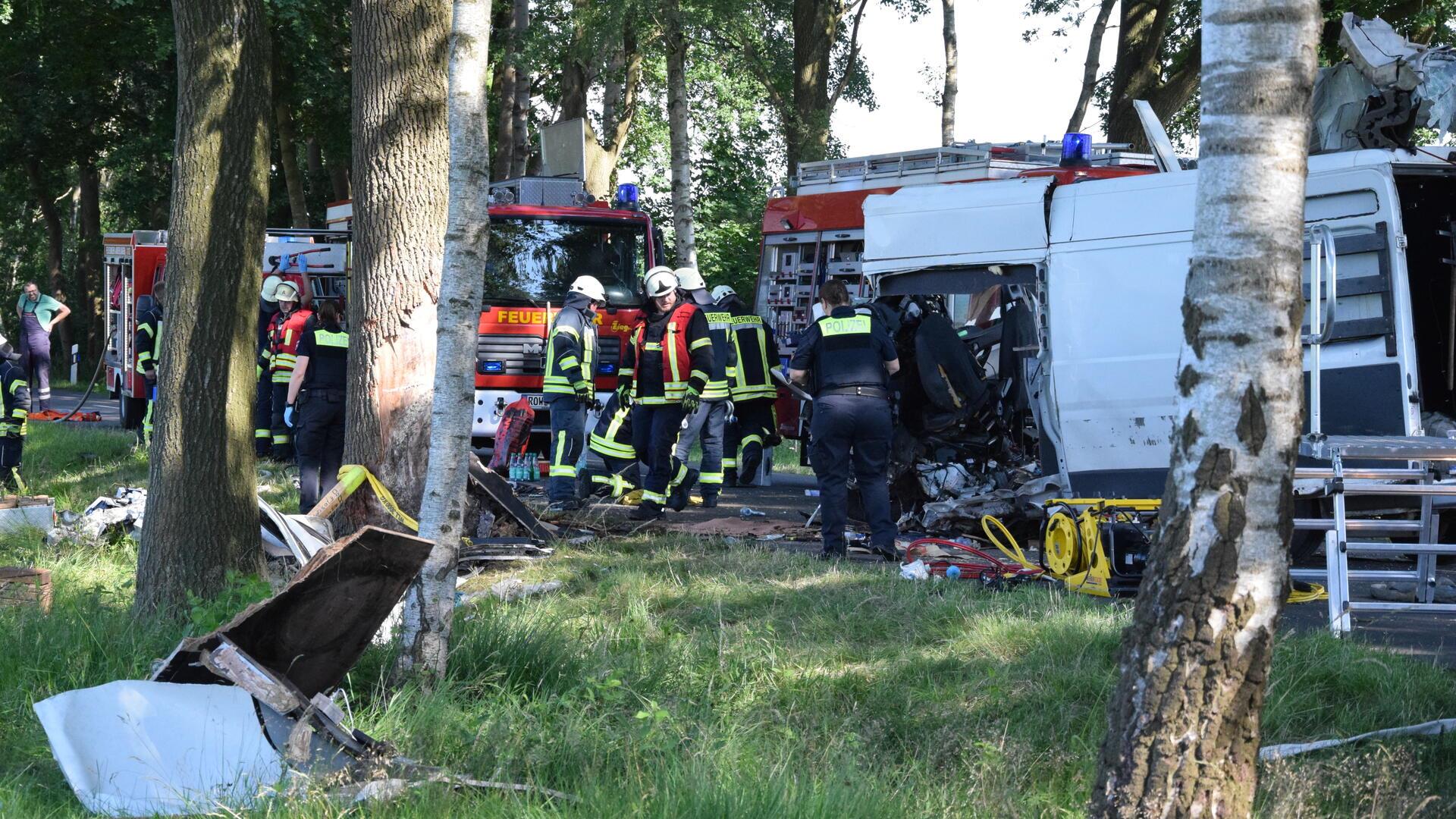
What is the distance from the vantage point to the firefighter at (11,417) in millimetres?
11750

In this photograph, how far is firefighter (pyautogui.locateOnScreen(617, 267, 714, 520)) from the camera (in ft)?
33.4

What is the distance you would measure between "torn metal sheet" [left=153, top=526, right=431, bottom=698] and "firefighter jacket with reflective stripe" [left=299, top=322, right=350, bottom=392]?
17.5 feet

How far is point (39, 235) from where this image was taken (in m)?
48.7

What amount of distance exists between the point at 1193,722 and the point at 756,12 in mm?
17145

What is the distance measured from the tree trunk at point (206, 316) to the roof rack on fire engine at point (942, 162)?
7391 millimetres

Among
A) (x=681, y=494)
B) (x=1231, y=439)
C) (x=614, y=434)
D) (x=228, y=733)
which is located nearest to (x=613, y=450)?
(x=614, y=434)

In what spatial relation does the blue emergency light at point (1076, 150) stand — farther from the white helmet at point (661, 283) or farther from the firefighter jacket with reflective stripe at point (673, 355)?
the white helmet at point (661, 283)

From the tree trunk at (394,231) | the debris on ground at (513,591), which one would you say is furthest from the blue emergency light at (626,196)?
the debris on ground at (513,591)

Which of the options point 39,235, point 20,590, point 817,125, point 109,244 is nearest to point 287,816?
point 20,590

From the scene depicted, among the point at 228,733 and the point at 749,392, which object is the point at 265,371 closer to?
the point at 749,392

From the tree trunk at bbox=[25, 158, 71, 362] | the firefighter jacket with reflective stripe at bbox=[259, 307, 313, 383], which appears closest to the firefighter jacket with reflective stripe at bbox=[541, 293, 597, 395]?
the firefighter jacket with reflective stripe at bbox=[259, 307, 313, 383]

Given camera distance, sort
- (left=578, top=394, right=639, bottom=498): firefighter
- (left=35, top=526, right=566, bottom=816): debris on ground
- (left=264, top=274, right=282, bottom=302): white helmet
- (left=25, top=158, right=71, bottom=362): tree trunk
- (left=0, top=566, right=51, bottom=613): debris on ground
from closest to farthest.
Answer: (left=35, top=526, right=566, bottom=816): debris on ground
(left=0, top=566, right=51, bottom=613): debris on ground
(left=578, top=394, right=639, bottom=498): firefighter
(left=264, top=274, right=282, bottom=302): white helmet
(left=25, top=158, right=71, bottom=362): tree trunk

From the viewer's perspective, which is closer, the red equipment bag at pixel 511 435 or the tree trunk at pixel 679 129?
the red equipment bag at pixel 511 435

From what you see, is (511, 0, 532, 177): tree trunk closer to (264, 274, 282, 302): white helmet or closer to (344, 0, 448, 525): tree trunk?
(264, 274, 282, 302): white helmet
